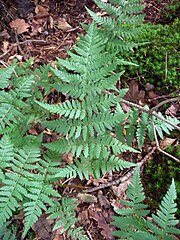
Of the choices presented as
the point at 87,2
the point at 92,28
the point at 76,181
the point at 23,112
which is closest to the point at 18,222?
the point at 76,181

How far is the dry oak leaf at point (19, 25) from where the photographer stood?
185 inches

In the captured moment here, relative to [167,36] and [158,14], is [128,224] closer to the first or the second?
[167,36]

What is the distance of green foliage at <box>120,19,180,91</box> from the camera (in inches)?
157

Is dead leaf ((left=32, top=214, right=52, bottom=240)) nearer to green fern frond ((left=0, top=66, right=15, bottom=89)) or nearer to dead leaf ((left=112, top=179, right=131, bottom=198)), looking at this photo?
dead leaf ((left=112, top=179, right=131, bottom=198))

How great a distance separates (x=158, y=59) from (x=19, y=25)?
2.00 metres

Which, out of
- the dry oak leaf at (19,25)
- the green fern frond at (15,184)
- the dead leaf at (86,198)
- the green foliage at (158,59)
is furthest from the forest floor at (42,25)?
the dead leaf at (86,198)

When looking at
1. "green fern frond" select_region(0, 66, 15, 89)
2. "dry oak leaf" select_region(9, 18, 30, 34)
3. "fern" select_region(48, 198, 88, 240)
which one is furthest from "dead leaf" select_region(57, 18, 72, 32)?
"fern" select_region(48, 198, 88, 240)

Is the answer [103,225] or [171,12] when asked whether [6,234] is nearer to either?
[103,225]

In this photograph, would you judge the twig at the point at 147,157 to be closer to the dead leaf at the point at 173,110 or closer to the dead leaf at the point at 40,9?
the dead leaf at the point at 173,110

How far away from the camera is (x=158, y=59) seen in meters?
4.06

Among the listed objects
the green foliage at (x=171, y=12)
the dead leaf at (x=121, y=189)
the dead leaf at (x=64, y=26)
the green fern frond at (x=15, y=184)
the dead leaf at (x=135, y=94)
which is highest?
the green foliage at (x=171, y=12)

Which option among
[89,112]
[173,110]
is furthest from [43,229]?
[173,110]

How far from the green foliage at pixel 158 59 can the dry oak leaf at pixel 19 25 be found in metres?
1.48

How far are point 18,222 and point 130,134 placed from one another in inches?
61.6
